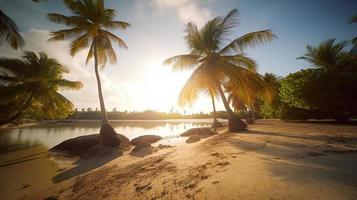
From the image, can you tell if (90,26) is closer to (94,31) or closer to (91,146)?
(94,31)

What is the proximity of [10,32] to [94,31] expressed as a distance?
19.0 feet

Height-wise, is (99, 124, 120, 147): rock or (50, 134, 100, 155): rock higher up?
(99, 124, 120, 147): rock

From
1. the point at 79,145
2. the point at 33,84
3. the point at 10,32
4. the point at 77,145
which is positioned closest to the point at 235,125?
the point at 79,145

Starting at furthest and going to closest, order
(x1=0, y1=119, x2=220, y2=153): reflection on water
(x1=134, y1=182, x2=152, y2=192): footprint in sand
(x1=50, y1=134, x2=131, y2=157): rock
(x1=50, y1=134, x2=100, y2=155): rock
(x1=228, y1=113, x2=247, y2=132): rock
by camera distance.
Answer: (x1=0, y1=119, x2=220, y2=153): reflection on water < (x1=50, y1=134, x2=100, y2=155): rock < (x1=50, y1=134, x2=131, y2=157): rock < (x1=228, y1=113, x2=247, y2=132): rock < (x1=134, y1=182, x2=152, y2=192): footprint in sand

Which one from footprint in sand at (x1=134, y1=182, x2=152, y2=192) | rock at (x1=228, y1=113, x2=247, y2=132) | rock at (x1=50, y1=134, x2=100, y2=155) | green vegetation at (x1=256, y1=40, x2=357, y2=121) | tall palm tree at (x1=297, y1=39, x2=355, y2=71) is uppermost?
tall palm tree at (x1=297, y1=39, x2=355, y2=71)

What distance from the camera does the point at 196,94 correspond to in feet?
41.7

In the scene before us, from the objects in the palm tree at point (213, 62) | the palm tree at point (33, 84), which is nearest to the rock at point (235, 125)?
the palm tree at point (213, 62)

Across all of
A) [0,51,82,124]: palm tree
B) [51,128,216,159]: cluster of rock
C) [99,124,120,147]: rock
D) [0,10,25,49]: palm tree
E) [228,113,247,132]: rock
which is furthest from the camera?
[0,51,82,124]: palm tree

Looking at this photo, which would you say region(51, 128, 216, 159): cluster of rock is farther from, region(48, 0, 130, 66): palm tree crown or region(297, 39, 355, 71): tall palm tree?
region(297, 39, 355, 71): tall palm tree

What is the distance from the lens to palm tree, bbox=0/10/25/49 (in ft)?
25.0

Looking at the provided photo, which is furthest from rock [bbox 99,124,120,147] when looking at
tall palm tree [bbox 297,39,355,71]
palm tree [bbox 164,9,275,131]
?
tall palm tree [bbox 297,39,355,71]

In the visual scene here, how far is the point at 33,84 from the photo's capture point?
1550 cm

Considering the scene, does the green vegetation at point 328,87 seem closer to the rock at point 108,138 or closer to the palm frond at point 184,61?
the palm frond at point 184,61

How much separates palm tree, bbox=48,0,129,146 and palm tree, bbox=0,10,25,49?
4.62 metres
